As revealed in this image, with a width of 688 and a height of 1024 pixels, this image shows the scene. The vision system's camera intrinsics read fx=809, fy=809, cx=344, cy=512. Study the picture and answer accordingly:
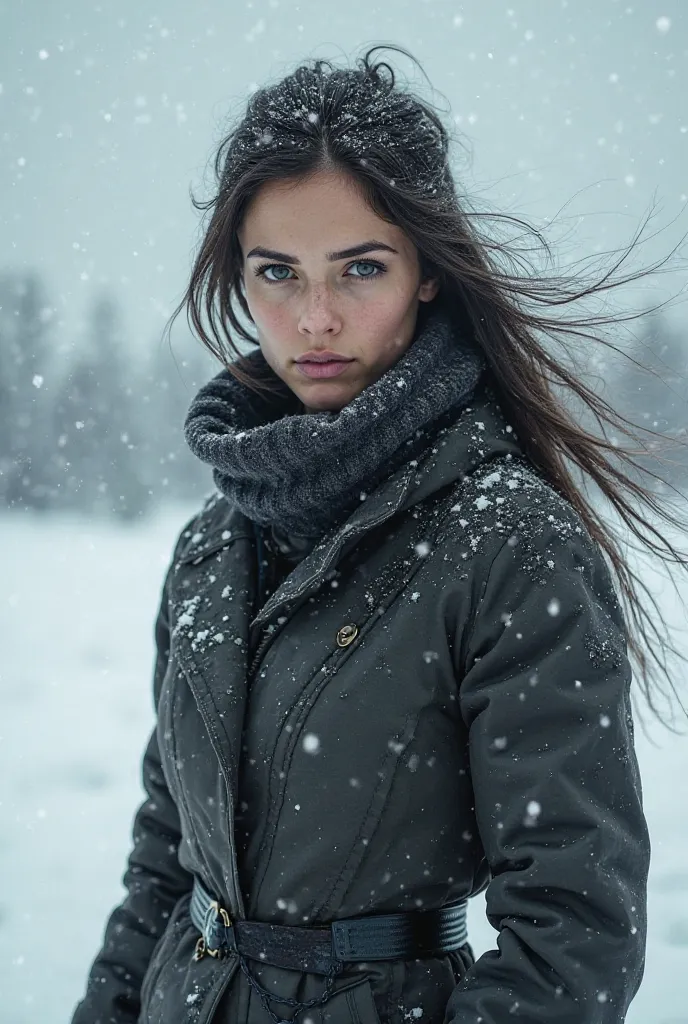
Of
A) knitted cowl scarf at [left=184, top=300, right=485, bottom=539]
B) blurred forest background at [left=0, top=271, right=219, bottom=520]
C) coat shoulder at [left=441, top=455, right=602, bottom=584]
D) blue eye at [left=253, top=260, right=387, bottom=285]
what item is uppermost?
blurred forest background at [left=0, top=271, right=219, bottom=520]

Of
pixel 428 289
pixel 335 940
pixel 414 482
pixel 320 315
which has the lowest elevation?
pixel 335 940

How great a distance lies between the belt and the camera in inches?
48.8

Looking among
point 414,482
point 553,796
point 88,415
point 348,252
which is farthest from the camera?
point 88,415

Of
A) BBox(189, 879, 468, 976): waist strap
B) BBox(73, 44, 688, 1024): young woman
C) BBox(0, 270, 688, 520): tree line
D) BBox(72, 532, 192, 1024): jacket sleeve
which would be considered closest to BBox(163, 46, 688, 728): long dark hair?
BBox(73, 44, 688, 1024): young woman

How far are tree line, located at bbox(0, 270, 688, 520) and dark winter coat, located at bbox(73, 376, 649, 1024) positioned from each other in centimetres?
879

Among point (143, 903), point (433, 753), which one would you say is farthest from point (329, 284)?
point (143, 903)

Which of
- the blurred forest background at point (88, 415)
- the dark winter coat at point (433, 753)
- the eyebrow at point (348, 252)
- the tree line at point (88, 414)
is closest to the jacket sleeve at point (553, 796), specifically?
the dark winter coat at point (433, 753)

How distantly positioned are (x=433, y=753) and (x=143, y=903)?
90 centimetres

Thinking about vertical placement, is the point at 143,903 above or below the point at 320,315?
below

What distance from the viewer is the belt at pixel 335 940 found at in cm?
124

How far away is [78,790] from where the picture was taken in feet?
14.4

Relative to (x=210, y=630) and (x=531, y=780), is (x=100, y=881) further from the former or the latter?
(x=531, y=780)

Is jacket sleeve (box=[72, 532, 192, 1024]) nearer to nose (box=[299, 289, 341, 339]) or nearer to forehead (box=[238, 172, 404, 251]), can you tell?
nose (box=[299, 289, 341, 339])

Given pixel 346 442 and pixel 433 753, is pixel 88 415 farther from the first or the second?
pixel 433 753
